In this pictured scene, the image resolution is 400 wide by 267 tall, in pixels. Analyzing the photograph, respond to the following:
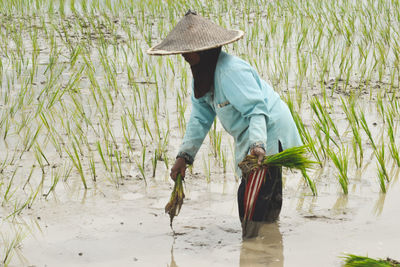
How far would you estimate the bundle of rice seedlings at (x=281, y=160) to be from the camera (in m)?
2.63

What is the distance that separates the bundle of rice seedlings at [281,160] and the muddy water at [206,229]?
0.37m

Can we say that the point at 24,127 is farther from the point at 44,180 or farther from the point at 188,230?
the point at 188,230

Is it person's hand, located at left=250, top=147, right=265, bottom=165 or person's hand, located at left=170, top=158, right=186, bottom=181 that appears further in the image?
person's hand, located at left=170, top=158, right=186, bottom=181

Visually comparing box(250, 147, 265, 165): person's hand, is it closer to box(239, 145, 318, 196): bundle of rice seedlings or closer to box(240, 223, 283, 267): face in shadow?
box(239, 145, 318, 196): bundle of rice seedlings

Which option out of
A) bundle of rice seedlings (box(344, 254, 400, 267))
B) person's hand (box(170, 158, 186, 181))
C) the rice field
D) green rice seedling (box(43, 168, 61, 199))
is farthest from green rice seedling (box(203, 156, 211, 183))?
bundle of rice seedlings (box(344, 254, 400, 267))

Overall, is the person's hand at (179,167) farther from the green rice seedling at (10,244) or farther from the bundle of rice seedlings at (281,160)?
the green rice seedling at (10,244)

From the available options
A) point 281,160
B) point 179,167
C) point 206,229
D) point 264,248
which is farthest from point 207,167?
point 281,160

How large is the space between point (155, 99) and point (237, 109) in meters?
2.21

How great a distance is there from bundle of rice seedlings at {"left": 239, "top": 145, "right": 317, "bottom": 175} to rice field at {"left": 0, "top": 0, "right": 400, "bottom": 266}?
1.35ft

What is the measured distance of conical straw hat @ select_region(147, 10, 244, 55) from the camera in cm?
257

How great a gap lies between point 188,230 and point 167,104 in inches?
71.5

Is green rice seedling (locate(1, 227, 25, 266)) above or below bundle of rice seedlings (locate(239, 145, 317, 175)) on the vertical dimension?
below

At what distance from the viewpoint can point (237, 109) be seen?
262 centimetres

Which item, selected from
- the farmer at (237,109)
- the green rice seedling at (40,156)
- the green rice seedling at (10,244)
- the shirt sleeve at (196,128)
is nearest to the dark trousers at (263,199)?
the farmer at (237,109)
